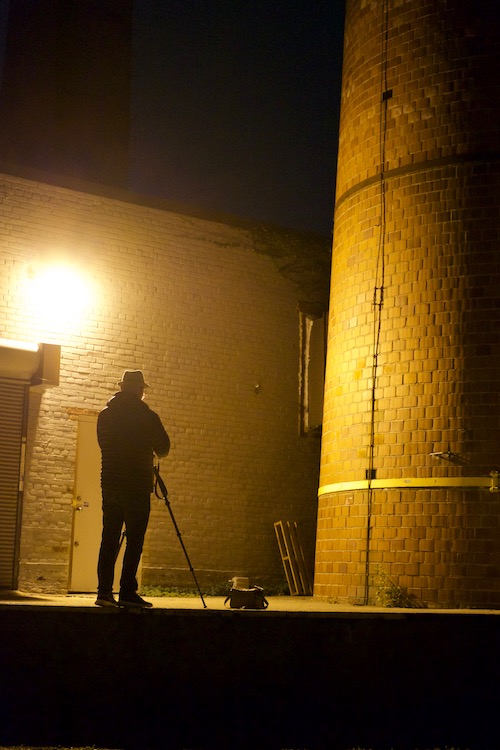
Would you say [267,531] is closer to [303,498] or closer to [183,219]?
[303,498]

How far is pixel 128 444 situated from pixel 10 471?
193 inches

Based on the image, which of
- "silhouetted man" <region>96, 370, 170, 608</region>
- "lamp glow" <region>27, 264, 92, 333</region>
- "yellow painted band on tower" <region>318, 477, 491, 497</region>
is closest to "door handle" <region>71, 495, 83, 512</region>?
"lamp glow" <region>27, 264, 92, 333</region>

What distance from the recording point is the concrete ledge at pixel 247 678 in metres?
7.27

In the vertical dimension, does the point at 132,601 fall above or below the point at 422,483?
below

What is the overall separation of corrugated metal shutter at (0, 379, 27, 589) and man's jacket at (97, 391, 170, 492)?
463 centimetres

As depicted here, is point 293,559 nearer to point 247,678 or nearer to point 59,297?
point 59,297

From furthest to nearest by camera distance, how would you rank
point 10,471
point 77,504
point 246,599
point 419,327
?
point 77,504
point 10,471
point 419,327
point 246,599

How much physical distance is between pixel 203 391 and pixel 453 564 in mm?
5448

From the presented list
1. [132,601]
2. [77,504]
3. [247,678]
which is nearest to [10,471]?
[77,504]

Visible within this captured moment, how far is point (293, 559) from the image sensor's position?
15.1 metres

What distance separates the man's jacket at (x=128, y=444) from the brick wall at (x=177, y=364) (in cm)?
500

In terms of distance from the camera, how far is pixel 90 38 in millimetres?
22516

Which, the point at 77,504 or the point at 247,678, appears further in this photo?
the point at 77,504

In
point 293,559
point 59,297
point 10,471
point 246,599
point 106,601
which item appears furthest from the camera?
point 293,559
